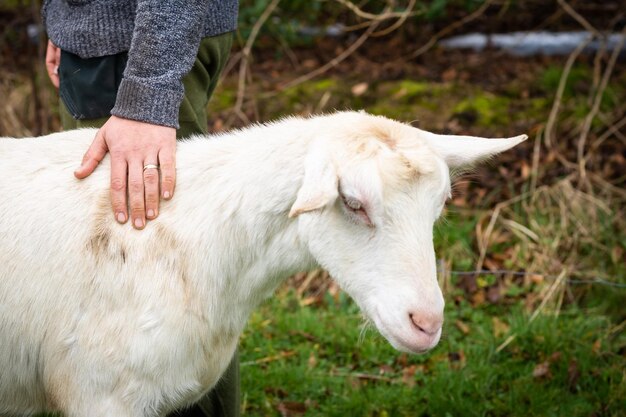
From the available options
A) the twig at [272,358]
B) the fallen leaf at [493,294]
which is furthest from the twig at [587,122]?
the twig at [272,358]

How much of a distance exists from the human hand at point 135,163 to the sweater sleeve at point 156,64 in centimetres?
4

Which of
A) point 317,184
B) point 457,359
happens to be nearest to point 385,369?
point 457,359

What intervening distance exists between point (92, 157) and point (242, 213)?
531 millimetres

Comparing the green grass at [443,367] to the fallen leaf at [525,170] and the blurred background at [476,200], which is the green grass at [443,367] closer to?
the blurred background at [476,200]

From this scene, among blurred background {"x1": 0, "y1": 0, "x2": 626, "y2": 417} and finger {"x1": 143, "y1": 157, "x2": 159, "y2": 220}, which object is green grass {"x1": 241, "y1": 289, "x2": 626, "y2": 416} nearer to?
blurred background {"x1": 0, "y1": 0, "x2": 626, "y2": 417}

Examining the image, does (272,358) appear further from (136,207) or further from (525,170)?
(525,170)

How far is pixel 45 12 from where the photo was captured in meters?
3.29

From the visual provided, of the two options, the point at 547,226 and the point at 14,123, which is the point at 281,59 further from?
the point at 547,226

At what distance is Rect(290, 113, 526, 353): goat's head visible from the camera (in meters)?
2.38

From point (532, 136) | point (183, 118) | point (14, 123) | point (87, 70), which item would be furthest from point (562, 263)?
point (14, 123)

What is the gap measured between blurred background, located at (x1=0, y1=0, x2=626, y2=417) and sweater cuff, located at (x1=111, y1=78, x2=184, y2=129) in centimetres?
97

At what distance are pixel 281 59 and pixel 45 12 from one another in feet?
15.6

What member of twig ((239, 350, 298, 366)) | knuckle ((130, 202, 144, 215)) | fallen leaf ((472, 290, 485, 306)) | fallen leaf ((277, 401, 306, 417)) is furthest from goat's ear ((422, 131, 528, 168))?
fallen leaf ((472, 290, 485, 306))

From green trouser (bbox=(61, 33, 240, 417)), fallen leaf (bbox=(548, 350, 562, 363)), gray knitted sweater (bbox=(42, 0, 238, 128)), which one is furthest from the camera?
fallen leaf (bbox=(548, 350, 562, 363))
